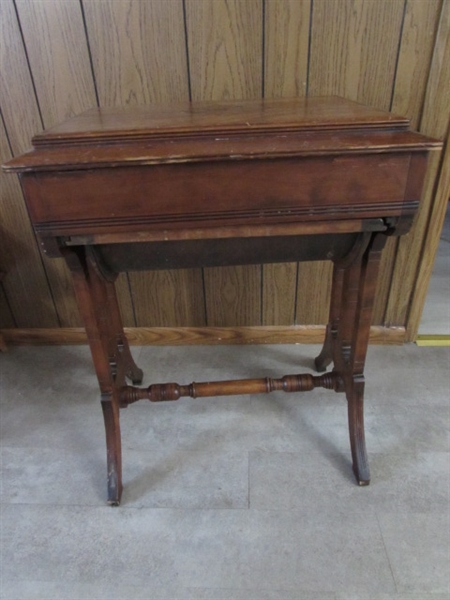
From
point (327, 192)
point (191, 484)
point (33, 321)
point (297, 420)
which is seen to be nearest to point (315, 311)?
point (297, 420)

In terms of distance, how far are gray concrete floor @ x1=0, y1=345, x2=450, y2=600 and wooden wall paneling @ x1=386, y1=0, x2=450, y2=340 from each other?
0.68ft

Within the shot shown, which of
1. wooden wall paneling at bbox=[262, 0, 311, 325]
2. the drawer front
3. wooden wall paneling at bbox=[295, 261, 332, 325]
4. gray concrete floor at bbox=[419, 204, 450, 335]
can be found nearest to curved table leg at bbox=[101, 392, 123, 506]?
the drawer front

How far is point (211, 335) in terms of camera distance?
1665 mm

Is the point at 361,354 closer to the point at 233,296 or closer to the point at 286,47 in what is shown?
the point at 233,296

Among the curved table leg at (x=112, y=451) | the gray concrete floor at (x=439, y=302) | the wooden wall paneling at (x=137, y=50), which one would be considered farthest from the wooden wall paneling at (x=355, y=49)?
the curved table leg at (x=112, y=451)

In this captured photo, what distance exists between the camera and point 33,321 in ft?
5.54

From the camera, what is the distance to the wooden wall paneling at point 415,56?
116 centimetres

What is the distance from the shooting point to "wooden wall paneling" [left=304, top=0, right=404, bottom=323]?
1.17 meters

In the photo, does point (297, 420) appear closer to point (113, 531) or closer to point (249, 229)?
point (113, 531)

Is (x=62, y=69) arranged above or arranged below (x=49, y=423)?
above

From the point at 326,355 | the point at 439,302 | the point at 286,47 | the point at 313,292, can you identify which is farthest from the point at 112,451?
the point at 439,302

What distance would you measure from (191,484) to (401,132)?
97 cm

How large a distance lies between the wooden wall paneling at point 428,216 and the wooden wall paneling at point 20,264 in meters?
1.30

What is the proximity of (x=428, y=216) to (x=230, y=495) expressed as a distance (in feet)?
3.52
